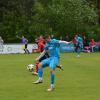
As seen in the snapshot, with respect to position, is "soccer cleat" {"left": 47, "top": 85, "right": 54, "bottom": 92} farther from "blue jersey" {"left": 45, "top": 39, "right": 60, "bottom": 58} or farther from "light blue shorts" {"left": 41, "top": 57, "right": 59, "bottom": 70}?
"blue jersey" {"left": 45, "top": 39, "right": 60, "bottom": 58}

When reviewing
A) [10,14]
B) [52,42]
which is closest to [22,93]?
[52,42]

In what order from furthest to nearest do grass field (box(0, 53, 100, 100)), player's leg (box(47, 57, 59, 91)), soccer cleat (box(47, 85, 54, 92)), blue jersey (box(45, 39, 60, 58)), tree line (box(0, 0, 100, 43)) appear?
tree line (box(0, 0, 100, 43)) < blue jersey (box(45, 39, 60, 58)) < player's leg (box(47, 57, 59, 91)) < soccer cleat (box(47, 85, 54, 92)) < grass field (box(0, 53, 100, 100))

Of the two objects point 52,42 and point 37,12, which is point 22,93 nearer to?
point 52,42

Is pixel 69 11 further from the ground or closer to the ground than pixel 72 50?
further from the ground

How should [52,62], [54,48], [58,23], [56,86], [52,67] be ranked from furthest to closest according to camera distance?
[58,23]
[56,86]
[54,48]
[52,62]
[52,67]

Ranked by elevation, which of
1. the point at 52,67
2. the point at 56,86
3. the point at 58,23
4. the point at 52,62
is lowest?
the point at 56,86

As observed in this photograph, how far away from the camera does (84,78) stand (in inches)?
816

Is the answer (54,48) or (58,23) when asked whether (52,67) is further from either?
(58,23)

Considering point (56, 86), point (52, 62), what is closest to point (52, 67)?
point (52, 62)

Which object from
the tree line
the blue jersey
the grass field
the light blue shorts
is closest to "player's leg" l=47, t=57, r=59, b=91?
the light blue shorts

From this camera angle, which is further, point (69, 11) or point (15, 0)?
point (15, 0)

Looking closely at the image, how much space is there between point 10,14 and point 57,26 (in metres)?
11.2

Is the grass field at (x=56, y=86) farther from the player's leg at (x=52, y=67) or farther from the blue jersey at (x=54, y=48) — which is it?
the blue jersey at (x=54, y=48)

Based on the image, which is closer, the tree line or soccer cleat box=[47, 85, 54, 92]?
soccer cleat box=[47, 85, 54, 92]
